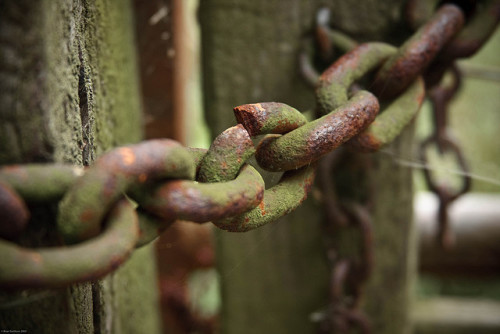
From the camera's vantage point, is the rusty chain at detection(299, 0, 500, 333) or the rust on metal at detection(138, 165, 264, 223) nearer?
the rust on metal at detection(138, 165, 264, 223)

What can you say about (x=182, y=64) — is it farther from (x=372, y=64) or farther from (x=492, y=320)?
(x=492, y=320)

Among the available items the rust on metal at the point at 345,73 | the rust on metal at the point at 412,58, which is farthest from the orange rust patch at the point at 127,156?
the rust on metal at the point at 412,58

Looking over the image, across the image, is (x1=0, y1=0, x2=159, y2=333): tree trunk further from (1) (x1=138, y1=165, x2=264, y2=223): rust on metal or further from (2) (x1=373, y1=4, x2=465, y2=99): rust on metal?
(2) (x1=373, y1=4, x2=465, y2=99): rust on metal

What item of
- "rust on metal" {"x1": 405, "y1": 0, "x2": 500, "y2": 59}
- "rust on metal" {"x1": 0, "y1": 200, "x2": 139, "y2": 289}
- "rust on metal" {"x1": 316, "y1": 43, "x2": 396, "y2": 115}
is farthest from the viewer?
"rust on metal" {"x1": 405, "y1": 0, "x2": 500, "y2": 59}

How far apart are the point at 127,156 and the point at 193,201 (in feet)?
0.19

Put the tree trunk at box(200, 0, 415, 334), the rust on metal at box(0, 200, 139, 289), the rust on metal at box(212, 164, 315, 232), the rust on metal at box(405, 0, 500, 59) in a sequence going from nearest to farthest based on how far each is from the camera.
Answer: the rust on metal at box(0, 200, 139, 289)
the rust on metal at box(212, 164, 315, 232)
the rust on metal at box(405, 0, 500, 59)
the tree trunk at box(200, 0, 415, 334)

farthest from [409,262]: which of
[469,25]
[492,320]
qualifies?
[492,320]

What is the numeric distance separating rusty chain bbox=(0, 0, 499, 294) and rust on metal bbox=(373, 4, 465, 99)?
0.15 ft

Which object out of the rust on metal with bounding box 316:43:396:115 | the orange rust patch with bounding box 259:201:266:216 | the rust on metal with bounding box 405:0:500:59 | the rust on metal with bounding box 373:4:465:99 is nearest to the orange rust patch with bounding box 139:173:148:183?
the orange rust patch with bounding box 259:201:266:216

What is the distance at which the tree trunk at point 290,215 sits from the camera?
2.37 ft

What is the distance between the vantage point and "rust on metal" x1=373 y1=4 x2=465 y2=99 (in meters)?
0.52

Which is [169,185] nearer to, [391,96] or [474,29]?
[391,96]

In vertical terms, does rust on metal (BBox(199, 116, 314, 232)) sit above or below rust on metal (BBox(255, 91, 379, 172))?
below

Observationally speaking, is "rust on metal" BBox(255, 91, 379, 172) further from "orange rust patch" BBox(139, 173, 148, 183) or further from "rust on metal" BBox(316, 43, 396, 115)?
→ "orange rust patch" BBox(139, 173, 148, 183)
